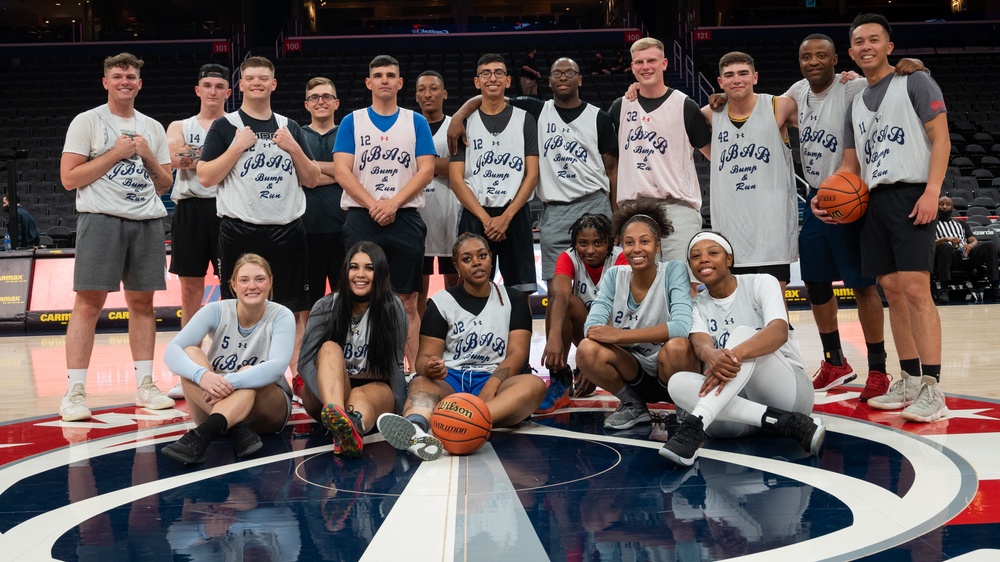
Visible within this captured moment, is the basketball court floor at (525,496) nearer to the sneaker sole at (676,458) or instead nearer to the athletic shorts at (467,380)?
the sneaker sole at (676,458)

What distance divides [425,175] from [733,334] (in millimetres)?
1968

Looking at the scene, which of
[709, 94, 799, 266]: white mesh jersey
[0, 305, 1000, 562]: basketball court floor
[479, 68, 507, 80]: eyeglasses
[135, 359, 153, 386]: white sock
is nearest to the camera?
[0, 305, 1000, 562]: basketball court floor

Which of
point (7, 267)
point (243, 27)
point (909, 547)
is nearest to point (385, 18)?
point (243, 27)

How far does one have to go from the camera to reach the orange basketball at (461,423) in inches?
139

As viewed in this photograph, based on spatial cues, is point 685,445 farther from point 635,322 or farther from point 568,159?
point 568,159

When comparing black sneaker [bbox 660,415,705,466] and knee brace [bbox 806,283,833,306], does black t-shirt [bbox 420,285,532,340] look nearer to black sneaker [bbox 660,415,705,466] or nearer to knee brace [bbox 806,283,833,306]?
black sneaker [bbox 660,415,705,466]

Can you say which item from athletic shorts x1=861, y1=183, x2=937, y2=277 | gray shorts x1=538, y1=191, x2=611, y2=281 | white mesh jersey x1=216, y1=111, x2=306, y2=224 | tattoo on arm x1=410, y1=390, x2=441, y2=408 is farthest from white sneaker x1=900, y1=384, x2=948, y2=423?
white mesh jersey x1=216, y1=111, x2=306, y2=224

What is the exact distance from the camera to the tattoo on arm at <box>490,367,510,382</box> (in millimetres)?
4020

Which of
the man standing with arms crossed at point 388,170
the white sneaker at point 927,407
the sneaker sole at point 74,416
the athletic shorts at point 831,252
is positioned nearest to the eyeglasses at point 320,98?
the man standing with arms crossed at point 388,170

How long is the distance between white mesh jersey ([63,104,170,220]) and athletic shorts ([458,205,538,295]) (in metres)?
1.79

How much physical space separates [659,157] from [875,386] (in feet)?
5.56

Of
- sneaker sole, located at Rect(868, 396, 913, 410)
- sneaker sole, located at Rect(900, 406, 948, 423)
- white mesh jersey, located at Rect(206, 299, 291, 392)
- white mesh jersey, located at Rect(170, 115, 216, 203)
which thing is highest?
white mesh jersey, located at Rect(170, 115, 216, 203)

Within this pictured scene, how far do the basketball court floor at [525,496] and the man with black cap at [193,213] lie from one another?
40.7 inches

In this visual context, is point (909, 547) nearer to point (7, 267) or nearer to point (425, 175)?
point (425, 175)
